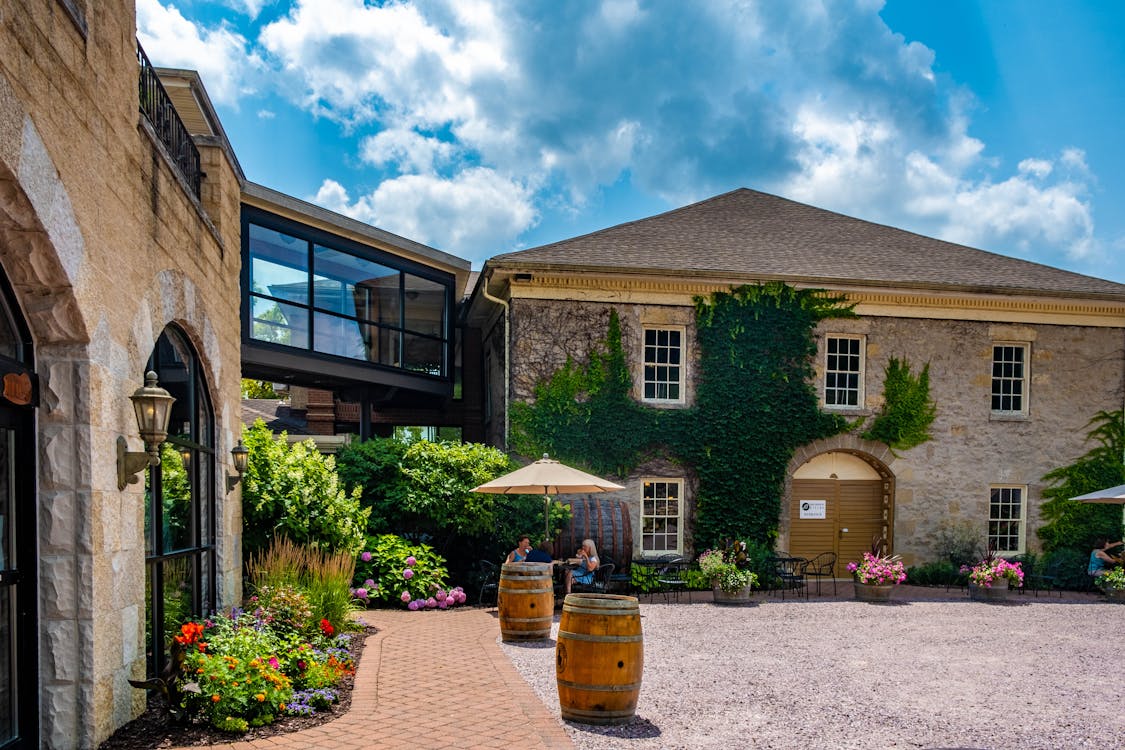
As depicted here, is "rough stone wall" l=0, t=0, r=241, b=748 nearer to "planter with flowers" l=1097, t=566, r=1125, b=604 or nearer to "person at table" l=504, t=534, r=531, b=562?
"person at table" l=504, t=534, r=531, b=562

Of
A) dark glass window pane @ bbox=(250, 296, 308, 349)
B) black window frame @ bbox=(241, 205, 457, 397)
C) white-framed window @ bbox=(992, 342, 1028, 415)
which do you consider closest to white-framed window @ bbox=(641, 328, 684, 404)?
black window frame @ bbox=(241, 205, 457, 397)

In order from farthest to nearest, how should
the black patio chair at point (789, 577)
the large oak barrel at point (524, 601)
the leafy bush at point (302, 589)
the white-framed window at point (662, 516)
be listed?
the white-framed window at point (662, 516), the black patio chair at point (789, 577), the large oak barrel at point (524, 601), the leafy bush at point (302, 589)

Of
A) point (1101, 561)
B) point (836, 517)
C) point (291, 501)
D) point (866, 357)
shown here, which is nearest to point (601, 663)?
point (291, 501)

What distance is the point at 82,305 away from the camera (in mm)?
4984

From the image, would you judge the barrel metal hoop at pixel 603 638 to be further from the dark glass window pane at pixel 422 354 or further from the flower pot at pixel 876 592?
the dark glass window pane at pixel 422 354

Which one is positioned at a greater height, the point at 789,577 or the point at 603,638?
the point at 789,577

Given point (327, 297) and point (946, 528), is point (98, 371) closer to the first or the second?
point (327, 297)

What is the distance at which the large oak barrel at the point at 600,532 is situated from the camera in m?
14.1

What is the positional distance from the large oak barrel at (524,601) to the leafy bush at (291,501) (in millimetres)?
2524

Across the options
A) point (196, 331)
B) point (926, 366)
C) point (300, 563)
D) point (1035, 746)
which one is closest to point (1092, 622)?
point (926, 366)

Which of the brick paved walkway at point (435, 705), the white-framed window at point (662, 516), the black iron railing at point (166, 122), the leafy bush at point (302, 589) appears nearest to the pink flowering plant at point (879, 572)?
the white-framed window at point (662, 516)

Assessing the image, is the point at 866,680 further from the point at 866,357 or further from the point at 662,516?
the point at 866,357

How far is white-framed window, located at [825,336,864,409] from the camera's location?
17.8m

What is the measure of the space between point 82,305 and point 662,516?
13.2 metres
